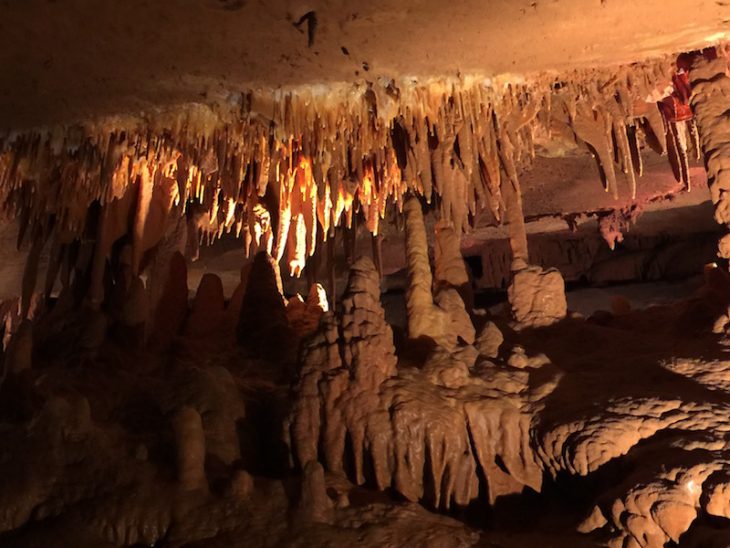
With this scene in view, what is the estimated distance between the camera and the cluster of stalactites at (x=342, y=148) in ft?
19.9

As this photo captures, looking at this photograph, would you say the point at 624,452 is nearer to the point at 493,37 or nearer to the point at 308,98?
the point at 493,37

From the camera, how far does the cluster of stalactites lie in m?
6.05

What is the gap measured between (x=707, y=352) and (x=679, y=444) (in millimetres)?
1339

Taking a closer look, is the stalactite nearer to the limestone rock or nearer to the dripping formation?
the dripping formation

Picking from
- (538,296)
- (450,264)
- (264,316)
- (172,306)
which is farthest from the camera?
(172,306)

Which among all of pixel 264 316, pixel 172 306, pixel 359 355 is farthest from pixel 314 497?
pixel 172 306

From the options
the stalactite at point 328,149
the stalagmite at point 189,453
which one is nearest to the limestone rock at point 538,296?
the stalactite at point 328,149

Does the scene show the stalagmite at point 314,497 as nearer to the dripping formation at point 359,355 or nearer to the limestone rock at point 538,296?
the dripping formation at point 359,355

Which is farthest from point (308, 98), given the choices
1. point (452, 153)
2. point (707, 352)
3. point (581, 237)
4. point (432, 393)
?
point (581, 237)

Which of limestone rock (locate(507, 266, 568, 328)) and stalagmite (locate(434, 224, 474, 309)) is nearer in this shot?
limestone rock (locate(507, 266, 568, 328))

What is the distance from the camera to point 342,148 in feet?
21.6

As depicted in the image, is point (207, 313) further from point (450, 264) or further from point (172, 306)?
point (450, 264)

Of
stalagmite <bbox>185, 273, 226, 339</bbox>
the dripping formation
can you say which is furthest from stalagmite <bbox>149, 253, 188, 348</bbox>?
stalagmite <bbox>185, 273, 226, 339</bbox>

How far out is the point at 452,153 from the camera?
22.1 ft
